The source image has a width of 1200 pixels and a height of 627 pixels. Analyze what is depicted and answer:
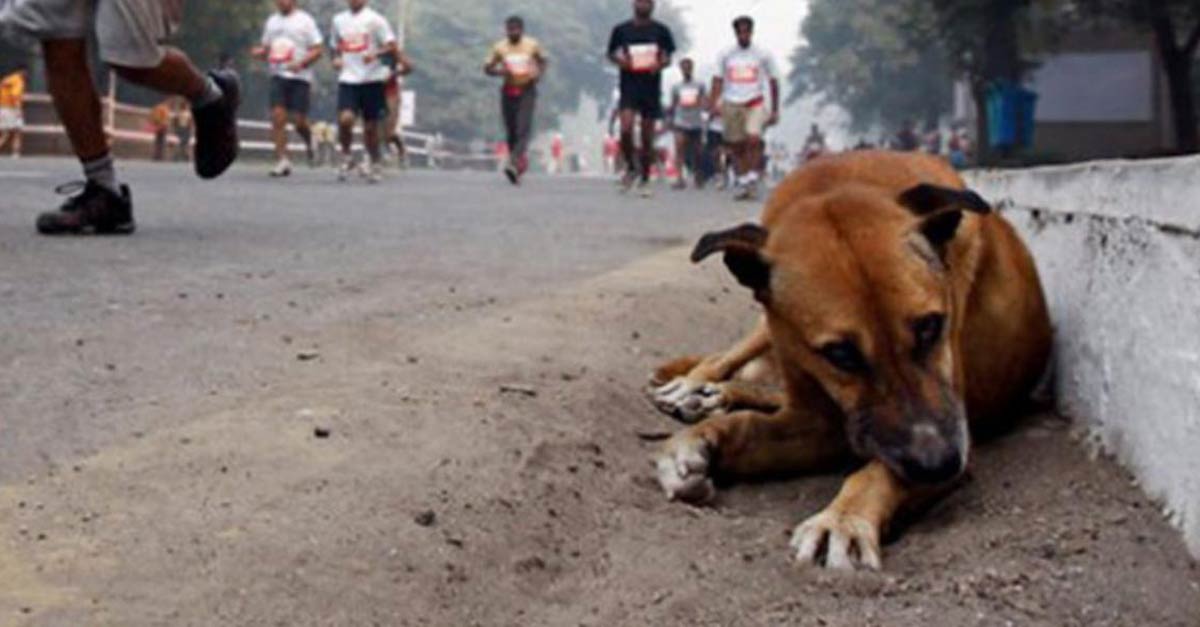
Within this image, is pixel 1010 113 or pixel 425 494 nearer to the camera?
pixel 425 494

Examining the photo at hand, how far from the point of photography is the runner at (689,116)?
79.8 feet

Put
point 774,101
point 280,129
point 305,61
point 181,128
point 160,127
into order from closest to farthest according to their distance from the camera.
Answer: point 280,129 → point 305,61 → point 774,101 → point 160,127 → point 181,128

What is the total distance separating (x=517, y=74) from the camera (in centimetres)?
1817

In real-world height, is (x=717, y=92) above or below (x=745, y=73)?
below

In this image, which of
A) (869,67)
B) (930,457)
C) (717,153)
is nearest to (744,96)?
(717,153)

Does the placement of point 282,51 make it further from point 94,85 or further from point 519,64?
point 94,85

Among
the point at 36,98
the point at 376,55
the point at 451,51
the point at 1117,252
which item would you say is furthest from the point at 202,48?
the point at 451,51

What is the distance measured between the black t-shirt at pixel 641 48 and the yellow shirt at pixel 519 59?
2090 mm

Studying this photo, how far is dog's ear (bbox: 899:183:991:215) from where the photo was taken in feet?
10.4

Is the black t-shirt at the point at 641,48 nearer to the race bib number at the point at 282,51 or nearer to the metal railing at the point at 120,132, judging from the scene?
the race bib number at the point at 282,51

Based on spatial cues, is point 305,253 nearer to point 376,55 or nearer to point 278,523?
point 278,523

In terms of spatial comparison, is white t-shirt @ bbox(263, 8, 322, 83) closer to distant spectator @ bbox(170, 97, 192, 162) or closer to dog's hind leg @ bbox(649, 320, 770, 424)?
dog's hind leg @ bbox(649, 320, 770, 424)

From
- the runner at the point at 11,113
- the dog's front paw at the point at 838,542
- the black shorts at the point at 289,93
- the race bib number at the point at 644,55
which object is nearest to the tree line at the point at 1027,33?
the race bib number at the point at 644,55

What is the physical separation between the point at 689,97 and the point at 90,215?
18771 millimetres
